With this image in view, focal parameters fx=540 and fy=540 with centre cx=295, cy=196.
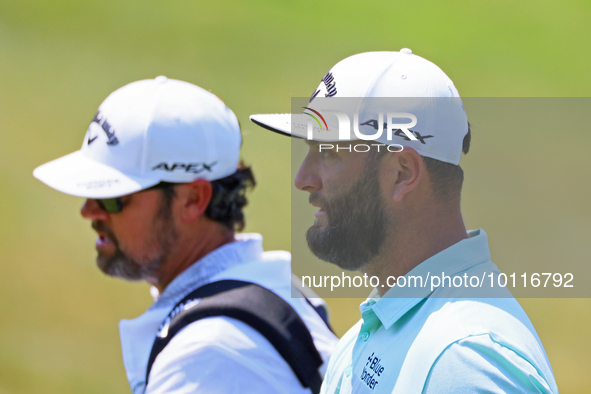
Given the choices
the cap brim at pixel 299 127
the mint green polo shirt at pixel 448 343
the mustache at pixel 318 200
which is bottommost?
the mint green polo shirt at pixel 448 343

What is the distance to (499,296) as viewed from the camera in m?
1.21

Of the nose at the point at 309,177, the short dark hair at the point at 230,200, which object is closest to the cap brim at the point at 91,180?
the short dark hair at the point at 230,200

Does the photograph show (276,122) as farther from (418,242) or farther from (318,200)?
(418,242)

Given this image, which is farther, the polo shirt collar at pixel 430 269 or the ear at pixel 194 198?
the ear at pixel 194 198

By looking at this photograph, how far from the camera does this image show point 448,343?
109 cm

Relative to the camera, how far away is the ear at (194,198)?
7.18 feet

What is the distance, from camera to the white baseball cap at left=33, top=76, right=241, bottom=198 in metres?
2.09

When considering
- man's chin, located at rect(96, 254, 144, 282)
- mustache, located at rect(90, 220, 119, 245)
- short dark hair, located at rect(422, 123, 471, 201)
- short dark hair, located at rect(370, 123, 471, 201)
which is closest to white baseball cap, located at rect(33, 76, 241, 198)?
mustache, located at rect(90, 220, 119, 245)

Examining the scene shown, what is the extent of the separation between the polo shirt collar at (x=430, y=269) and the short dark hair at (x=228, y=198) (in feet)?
3.42

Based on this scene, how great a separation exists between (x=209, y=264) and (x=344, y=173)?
81 cm

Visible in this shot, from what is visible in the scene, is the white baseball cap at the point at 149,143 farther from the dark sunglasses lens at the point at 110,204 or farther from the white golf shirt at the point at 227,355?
the white golf shirt at the point at 227,355

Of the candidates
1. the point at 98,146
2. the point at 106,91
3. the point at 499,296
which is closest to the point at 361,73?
the point at 499,296

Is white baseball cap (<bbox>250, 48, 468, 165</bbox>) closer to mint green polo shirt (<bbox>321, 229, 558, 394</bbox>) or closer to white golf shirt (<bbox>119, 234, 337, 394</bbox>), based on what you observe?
mint green polo shirt (<bbox>321, 229, 558, 394</bbox>)

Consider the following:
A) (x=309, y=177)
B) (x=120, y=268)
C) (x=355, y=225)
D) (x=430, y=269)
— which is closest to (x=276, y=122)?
(x=309, y=177)
